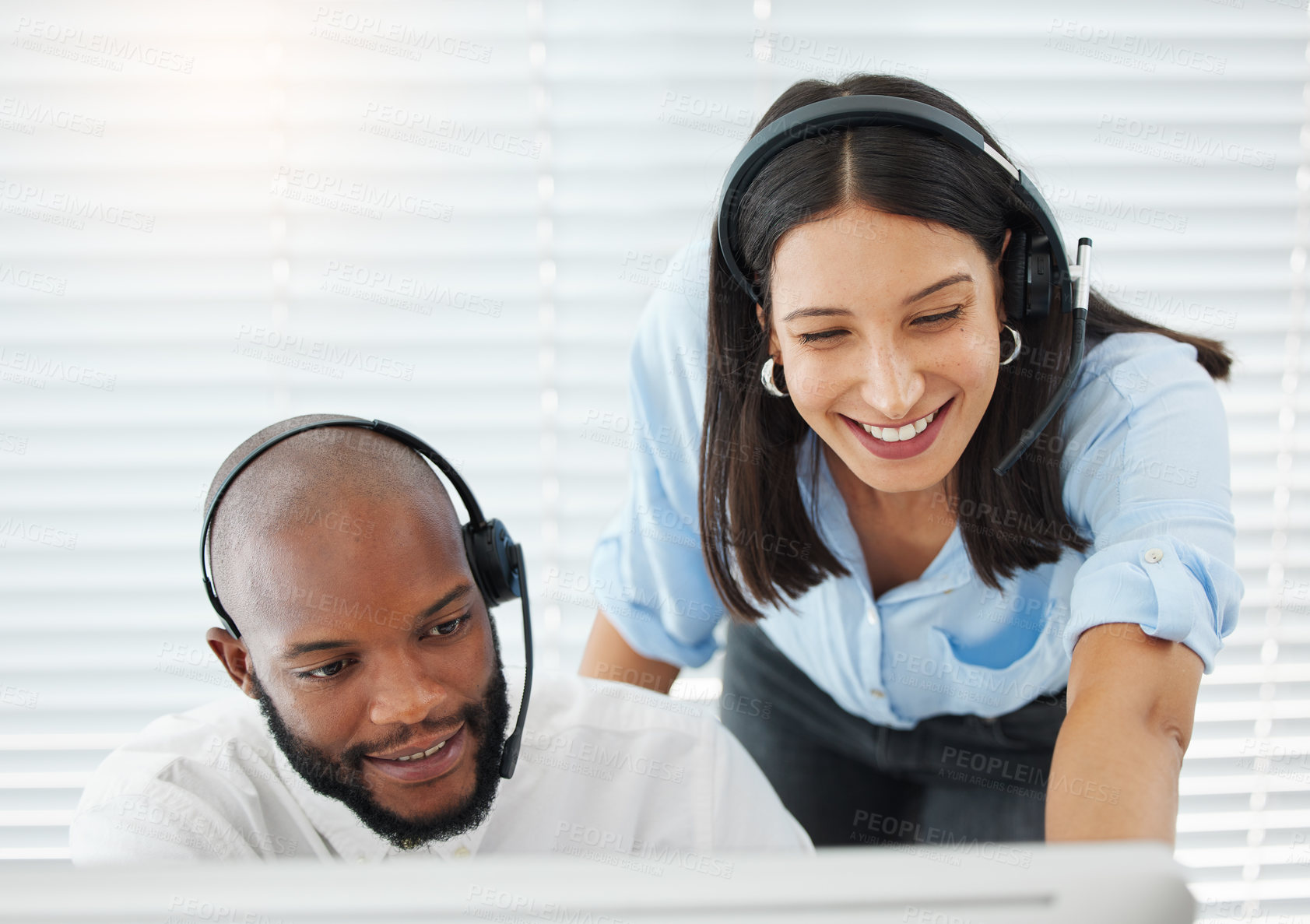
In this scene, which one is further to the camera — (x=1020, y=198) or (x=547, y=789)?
(x=547, y=789)

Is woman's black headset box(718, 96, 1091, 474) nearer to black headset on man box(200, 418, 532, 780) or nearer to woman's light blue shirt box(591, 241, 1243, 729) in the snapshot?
woman's light blue shirt box(591, 241, 1243, 729)

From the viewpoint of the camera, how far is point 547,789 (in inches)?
47.1

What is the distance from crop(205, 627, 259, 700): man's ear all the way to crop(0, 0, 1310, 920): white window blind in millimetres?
849

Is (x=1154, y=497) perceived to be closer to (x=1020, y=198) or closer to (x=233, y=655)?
(x=1020, y=198)

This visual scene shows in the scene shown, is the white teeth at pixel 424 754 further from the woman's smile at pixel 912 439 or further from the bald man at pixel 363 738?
the woman's smile at pixel 912 439

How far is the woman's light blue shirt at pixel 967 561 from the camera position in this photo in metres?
0.97

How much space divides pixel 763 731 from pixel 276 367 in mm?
1125

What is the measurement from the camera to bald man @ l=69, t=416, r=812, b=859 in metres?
1.01

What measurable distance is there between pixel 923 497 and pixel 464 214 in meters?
1.02

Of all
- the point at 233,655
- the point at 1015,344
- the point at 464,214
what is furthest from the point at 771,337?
the point at 464,214

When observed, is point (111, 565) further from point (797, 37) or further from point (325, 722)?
point (797, 37)

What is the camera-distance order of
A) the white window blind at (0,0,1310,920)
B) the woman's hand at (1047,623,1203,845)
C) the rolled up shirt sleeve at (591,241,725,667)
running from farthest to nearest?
the white window blind at (0,0,1310,920), the rolled up shirt sleeve at (591,241,725,667), the woman's hand at (1047,623,1203,845)

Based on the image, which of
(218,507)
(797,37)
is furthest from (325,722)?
(797,37)

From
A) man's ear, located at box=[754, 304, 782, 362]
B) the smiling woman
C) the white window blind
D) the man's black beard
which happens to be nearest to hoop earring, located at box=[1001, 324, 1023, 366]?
the smiling woman
